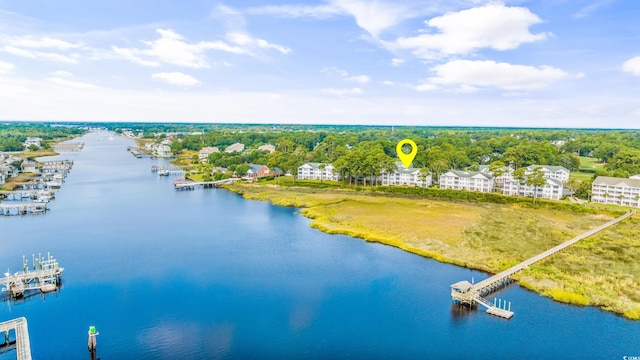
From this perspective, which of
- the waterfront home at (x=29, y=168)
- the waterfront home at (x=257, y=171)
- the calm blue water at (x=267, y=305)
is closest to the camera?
the calm blue water at (x=267, y=305)

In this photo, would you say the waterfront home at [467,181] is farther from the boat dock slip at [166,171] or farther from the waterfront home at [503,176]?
the boat dock slip at [166,171]

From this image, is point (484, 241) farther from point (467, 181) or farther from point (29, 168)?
point (29, 168)

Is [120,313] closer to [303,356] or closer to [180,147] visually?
[303,356]

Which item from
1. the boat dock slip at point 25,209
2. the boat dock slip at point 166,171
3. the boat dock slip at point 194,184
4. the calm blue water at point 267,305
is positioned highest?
the boat dock slip at point 166,171

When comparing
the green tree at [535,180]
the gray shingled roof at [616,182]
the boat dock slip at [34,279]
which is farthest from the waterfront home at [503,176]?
the boat dock slip at [34,279]

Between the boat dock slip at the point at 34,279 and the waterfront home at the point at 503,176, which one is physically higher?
the waterfront home at the point at 503,176

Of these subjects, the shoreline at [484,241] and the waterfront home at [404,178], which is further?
the waterfront home at [404,178]
